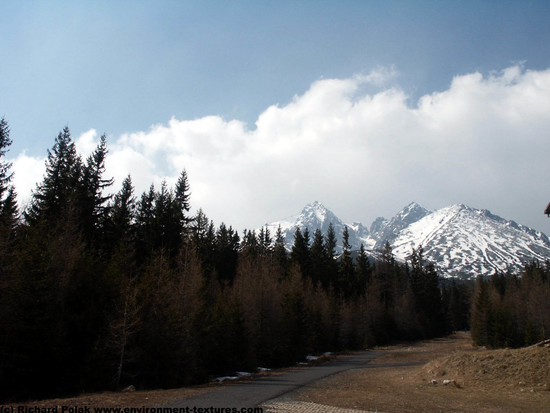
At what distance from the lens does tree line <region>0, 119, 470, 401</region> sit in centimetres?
1991

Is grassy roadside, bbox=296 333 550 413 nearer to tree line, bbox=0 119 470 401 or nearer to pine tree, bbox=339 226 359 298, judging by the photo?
tree line, bbox=0 119 470 401

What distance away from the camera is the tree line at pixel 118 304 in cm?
1991

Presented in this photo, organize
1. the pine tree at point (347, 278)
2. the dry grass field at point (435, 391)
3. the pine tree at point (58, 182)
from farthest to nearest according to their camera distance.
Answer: the pine tree at point (347, 278)
the pine tree at point (58, 182)
the dry grass field at point (435, 391)

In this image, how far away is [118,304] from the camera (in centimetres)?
2331

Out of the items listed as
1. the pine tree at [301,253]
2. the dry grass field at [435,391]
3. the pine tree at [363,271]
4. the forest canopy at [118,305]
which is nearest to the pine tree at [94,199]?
the forest canopy at [118,305]

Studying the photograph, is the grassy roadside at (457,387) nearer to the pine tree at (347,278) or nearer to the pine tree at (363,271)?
the pine tree at (347,278)

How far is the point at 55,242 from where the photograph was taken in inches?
957

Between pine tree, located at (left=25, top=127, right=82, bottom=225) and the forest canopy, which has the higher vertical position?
pine tree, located at (left=25, top=127, right=82, bottom=225)

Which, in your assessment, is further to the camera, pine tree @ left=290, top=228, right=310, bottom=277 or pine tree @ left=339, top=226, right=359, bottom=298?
pine tree @ left=339, top=226, right=359, bottom=298

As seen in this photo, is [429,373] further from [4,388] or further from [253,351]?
[4,388]

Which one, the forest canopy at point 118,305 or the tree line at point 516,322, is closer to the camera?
the forest canopy at point 118,305

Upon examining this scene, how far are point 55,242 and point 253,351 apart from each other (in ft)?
61.5

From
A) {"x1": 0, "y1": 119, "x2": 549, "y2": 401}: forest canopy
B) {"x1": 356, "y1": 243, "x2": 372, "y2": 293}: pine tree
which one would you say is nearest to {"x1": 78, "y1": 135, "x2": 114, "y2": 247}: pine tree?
{"x1": 0, "y1": 119, "x2": 549, "y2": 401}: forest canopy

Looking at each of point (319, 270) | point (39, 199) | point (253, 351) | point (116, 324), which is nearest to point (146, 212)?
point (39, 199)
